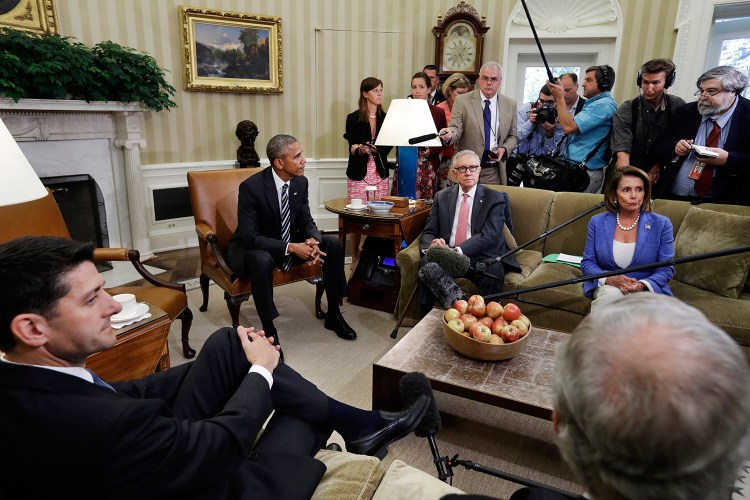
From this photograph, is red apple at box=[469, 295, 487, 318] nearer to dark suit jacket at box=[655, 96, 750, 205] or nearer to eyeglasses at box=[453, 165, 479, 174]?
eyeglasses at box=[453, 165, 479, 174]

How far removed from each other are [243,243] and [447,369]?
5.25 ft

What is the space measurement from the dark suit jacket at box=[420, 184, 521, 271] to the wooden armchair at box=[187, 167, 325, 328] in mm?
824

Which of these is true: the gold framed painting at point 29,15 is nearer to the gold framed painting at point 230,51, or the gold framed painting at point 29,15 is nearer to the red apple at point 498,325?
the gold framed painting at point 230,51

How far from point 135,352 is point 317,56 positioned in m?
4.25

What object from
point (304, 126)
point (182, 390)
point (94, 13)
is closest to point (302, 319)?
point (182, 390)

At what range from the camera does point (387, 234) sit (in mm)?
3279

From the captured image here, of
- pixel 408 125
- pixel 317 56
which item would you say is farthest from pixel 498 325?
pixel 317 56

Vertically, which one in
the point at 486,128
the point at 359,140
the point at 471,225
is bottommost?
the point at 471,225

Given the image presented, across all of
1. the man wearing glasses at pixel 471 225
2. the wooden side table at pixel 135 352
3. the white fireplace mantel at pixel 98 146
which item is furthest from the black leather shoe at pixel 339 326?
the white fireplace mantel at pixel 98 146

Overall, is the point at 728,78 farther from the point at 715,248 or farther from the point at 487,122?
the point at 487,122

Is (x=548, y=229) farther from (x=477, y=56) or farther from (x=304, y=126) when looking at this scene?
(x=304, y=126)

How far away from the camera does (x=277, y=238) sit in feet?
10.2

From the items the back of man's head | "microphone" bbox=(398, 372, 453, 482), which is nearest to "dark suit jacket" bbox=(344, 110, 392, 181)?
"microphone" bbox=(398, 372, 453, 482)

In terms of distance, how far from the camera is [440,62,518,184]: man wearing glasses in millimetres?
3752
